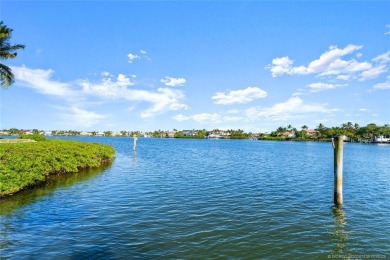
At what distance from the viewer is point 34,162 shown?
21.3m

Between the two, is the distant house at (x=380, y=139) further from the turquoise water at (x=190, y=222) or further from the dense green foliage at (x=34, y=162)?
the dense green foliage at (x=34, y=162)

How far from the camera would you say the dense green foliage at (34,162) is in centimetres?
1778

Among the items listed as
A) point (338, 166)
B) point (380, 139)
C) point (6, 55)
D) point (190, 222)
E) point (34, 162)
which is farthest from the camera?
point (380, 139)

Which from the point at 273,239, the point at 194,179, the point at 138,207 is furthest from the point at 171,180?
the point at 273,239

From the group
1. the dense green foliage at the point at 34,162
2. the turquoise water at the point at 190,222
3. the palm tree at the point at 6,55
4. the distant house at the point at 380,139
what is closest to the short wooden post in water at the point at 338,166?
the turquoise water at the point at 190,222

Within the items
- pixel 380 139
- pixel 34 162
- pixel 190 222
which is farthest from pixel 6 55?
pixel 380 139

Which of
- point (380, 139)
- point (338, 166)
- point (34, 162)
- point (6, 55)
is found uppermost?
point (6, 55)

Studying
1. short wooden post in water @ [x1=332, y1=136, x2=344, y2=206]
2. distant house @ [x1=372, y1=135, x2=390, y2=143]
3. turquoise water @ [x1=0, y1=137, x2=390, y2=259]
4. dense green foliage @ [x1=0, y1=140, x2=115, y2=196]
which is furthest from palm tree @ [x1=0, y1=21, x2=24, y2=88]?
distant house @ [x1=372, y1=135, x2=390, y2=143]

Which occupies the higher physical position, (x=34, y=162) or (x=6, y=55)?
(x=6, y=55)

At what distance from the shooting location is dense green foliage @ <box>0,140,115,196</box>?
17.8 m

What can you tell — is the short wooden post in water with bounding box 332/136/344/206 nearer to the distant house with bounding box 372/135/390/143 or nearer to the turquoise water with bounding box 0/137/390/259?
the turquoise water with bounding box 0/137/390/259

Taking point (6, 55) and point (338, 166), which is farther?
point (6, 55)

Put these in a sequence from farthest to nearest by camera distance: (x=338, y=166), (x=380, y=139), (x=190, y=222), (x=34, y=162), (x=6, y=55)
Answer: (x=380, y=139) < (x=6, y=55) < (x=34, y=162) < (x=338, y=166) < (x=190, y=222)

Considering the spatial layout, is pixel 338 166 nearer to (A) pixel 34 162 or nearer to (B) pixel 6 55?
(A) pixel 34 162
